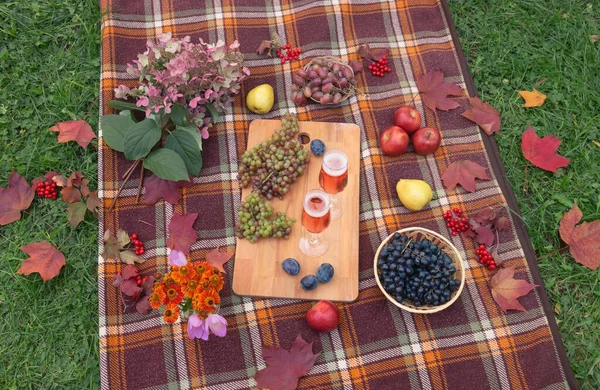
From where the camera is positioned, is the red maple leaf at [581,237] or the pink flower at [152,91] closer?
the pink flower at [152,91]

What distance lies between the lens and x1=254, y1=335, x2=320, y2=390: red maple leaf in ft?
5.07

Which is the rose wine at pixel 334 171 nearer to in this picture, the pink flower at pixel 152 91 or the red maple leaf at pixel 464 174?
the red maple leaf at pixel 464 174

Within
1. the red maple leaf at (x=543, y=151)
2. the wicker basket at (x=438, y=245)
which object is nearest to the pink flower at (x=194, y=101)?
the wicker basket at (x=438, y=245)

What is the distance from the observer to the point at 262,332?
163cm

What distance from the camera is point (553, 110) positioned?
2.10 m

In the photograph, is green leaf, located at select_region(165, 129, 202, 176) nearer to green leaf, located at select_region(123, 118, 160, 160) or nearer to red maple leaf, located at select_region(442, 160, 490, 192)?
green leaf, located at select_region(123, 118, 160, 160)

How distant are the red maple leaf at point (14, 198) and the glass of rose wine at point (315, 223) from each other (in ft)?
3.57

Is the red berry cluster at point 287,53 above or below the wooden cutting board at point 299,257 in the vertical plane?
above

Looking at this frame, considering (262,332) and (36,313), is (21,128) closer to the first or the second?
(36,313)

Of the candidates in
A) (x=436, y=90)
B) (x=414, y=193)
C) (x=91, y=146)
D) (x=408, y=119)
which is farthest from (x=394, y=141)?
(x=91, y=146)

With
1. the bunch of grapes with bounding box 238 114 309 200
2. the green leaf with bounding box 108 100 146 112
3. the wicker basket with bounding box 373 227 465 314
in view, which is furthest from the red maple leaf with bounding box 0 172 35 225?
the wicker basket with bounding box 373 227 465 314

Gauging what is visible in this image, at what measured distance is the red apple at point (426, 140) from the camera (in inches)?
72.2

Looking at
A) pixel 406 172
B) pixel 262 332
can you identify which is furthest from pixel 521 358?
pixel 262 332

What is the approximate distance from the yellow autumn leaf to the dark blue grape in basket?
1.27 meters
